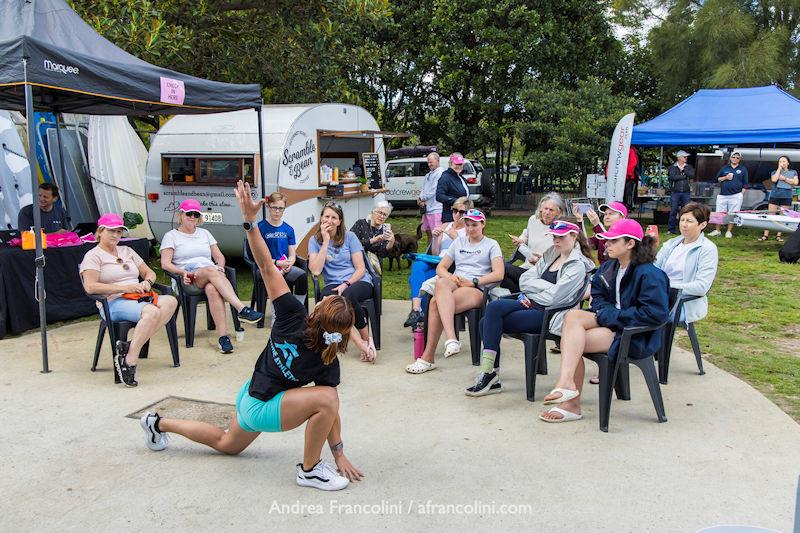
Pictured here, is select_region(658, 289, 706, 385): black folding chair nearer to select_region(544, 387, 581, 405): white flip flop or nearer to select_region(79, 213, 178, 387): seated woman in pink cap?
select_region(544, 387, 581, 405): white flip flop

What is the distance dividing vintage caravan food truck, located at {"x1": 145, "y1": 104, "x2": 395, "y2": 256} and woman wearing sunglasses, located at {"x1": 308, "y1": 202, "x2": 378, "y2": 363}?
3263 mm

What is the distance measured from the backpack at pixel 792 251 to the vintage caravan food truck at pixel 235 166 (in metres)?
6.89

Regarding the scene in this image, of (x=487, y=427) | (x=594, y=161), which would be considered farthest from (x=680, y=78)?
(x=487, y=427)

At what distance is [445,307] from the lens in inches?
211

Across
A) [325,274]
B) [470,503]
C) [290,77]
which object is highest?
[290,77]

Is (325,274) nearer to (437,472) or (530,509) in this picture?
(437,472)

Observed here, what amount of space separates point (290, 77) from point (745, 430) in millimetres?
9278

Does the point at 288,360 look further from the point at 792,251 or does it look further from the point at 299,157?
the point at 792,251

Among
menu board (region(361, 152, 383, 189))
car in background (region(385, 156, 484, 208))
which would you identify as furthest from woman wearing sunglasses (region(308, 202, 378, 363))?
car in background (region(385, 156, 484, 208))

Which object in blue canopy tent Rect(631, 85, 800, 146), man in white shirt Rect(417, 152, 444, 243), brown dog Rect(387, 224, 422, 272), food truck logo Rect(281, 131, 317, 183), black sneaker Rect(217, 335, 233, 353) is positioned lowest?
black sneaker Rect(217, 335, 233, 353)

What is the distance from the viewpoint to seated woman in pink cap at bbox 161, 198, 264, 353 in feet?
19.7

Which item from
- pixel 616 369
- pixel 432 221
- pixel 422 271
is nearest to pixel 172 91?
pixel 422 271

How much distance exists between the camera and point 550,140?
17594mm

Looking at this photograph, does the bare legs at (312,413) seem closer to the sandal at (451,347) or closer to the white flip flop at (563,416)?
the white flip flop at (563,416)
